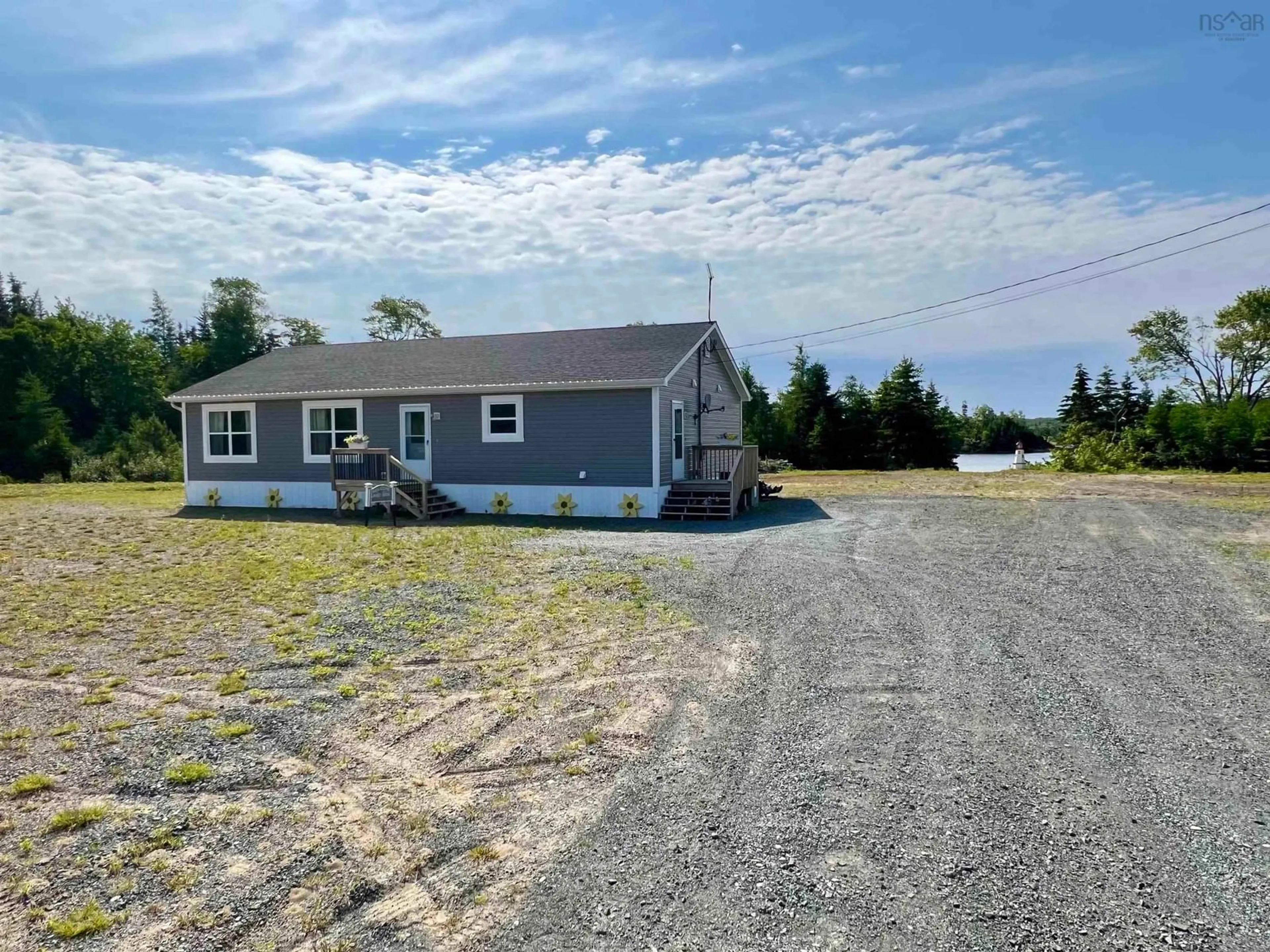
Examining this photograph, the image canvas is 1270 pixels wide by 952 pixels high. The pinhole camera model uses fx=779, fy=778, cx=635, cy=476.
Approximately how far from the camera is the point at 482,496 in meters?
16.2

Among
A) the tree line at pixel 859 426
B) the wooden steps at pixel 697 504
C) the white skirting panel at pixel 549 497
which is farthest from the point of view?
the tree line at pixel 859 426

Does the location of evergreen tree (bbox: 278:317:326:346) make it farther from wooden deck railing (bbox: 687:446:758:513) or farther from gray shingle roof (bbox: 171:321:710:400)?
wooden deck railing (bbox: 687:446:758:513)

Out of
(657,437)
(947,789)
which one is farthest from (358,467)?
(947,789)

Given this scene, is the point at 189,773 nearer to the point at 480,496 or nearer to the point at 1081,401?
the point at 480,496

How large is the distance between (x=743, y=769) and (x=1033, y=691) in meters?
2.26

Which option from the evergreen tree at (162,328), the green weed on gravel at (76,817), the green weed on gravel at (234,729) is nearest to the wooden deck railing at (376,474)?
the green weed on gravel at (234,729)

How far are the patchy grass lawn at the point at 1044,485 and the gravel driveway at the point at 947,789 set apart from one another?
11.6 meters

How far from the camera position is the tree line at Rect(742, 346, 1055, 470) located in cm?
3747

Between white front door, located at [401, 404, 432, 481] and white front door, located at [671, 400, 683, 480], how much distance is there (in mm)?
5122

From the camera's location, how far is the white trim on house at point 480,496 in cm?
1524

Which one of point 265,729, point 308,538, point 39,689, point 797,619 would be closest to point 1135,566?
point 797,619

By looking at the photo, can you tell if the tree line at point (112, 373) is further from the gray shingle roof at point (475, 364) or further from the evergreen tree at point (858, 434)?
the evergreen tree at point (858, 434)

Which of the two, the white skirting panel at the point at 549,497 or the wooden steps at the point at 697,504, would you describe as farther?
the white skirting panel at the point at 549,497

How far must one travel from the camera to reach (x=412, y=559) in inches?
400
